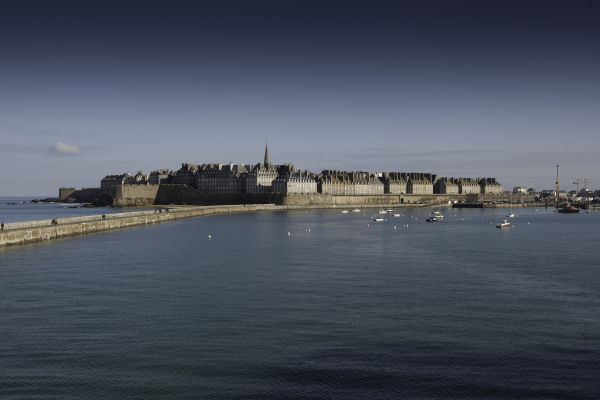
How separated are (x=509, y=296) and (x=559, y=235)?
4702 cm

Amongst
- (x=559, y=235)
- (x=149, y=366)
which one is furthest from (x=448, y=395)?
(x=559, y=235)

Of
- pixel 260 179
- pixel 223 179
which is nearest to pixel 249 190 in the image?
pixel 260 179

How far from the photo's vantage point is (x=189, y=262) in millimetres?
40750

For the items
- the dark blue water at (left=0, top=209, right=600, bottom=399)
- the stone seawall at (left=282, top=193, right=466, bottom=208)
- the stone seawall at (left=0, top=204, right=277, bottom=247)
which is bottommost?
the dark blue water at (left=0, top=209, right=600, bottom=399)

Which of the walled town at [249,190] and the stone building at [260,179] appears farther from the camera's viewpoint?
the stone building at [260,179]

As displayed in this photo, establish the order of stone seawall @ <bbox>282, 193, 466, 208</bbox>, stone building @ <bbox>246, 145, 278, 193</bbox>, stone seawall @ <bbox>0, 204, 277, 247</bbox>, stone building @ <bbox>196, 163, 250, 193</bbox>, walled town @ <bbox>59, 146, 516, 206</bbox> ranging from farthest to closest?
stone building @ <bbox>196, 163, 250, 193</bbox> → stone building @ <bbox>246, 145, 278, 193</bbox> → walled town @ <bbox>59, 146, 516, 206</bbox> → stone seawall @ <bbox>282, 193, 466, 208</bbox> → stone seawall @ <bbox>0, 204, 277, 247</bbox>

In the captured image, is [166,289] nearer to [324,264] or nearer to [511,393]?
[324,264]

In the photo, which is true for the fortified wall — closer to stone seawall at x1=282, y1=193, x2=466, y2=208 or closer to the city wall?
the city wall

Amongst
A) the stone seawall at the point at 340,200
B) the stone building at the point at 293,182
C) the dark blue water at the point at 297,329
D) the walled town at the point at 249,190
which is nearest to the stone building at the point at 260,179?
the walled town at the point at 249,190

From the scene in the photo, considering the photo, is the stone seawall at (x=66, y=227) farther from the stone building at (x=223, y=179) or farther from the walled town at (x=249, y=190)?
the stone building at (x=223, y=179)

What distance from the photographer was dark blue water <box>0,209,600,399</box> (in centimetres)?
1541

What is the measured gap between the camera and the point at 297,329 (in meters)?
20.8

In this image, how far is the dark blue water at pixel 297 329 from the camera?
15.4 meters

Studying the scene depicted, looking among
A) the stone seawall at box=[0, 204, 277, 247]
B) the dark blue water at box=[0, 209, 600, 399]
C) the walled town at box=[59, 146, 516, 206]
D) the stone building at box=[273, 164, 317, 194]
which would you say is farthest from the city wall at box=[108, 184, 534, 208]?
the dark blue water at box=[0, 209, 600, 399]
